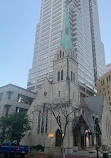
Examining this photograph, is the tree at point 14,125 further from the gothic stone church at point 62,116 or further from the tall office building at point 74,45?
the tall office building at point 74,45

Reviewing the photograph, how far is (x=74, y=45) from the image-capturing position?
84125mm

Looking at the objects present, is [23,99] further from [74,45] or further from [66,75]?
[74,45]

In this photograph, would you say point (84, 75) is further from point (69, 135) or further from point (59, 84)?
point (69, 135)

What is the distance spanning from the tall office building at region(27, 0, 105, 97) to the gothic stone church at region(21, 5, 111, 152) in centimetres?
3767

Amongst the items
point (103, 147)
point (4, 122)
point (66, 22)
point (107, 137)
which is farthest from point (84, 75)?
point (4, 122)

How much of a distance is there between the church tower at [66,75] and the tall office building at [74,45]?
37.2m

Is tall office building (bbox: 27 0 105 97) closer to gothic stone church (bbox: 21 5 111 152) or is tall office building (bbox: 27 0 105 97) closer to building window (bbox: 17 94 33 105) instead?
building window (bbox: 17 94 33 105)

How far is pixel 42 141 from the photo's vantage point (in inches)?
1318

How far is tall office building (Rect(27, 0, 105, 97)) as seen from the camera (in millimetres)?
85000

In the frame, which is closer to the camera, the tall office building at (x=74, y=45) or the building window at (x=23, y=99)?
the building window at (x=23, y=99)

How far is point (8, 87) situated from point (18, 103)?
5.55 metres

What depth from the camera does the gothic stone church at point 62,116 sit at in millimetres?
31844

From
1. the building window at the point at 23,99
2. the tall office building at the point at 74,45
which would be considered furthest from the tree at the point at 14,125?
the tall office building at the point at 74,45

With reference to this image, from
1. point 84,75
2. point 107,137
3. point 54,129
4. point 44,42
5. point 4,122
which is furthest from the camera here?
point 44,42
